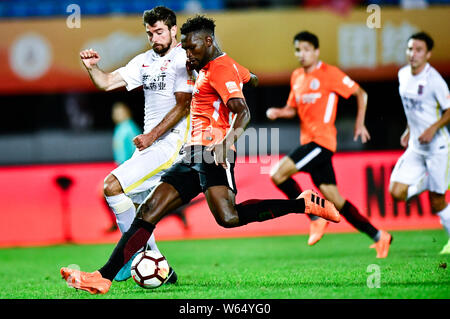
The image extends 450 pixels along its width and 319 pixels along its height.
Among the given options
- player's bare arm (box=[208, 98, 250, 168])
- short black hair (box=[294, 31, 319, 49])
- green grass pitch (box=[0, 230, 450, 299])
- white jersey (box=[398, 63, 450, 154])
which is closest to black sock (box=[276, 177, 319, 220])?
green grass pitch (box=[0, 230, 450, 299])

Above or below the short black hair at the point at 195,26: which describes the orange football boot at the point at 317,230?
below

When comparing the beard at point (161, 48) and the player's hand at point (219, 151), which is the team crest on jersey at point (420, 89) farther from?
the player's hand at point (219, 151)

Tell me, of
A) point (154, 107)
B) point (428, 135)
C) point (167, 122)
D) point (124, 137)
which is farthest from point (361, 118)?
point (124, 137)

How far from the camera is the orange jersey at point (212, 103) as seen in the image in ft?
17.1

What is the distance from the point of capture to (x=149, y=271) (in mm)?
5426

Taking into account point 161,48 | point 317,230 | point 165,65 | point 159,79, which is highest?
point 161,48

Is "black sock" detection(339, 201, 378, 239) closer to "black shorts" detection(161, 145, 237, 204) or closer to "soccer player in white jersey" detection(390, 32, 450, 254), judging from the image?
"soccer player in white jersey" detection(390, 32, 450, 254)

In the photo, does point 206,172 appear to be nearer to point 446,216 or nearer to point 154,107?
point 154,107

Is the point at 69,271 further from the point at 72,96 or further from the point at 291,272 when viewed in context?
the point at 72,96

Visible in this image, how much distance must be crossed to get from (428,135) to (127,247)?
339 cm

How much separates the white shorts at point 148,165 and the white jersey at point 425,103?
273 cm

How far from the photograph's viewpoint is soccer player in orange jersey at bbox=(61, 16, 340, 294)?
5.10 metres

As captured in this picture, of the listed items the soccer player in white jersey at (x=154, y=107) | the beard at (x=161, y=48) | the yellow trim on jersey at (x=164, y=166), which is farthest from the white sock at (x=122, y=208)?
the beard at (x=161, y=48)

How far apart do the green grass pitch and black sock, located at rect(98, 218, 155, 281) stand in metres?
0.19
